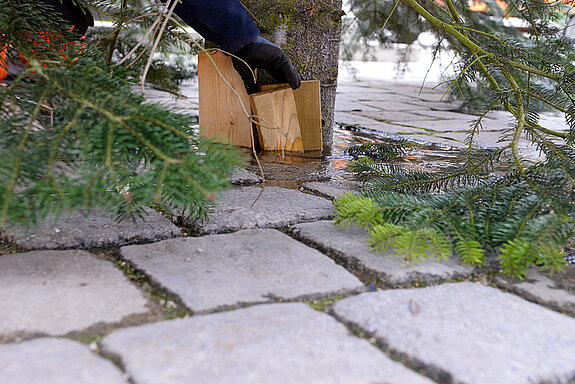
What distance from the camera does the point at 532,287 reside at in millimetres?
1229

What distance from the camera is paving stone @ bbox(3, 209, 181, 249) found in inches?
54.2

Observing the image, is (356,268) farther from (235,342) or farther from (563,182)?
(563,182)

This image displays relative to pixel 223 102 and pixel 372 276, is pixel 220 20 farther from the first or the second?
pixel 372 276

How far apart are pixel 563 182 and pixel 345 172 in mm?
1180

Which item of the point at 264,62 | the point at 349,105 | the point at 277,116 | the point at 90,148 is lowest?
the point at 349,105

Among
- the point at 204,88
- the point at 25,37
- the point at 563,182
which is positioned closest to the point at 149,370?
the point at 25,37

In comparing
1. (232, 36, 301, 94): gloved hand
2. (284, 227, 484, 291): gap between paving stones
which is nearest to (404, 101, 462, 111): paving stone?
(232, 36, 301, 94): gloved hand

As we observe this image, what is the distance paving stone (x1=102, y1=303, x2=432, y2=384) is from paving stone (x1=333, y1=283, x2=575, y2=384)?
6 cm

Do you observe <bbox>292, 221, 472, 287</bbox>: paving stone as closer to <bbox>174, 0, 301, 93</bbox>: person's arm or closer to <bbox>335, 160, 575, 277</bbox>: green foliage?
<bbox>335, 160, 575, 277</bbox>: green foliage

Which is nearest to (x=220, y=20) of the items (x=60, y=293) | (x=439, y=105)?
(x=60, y=293)

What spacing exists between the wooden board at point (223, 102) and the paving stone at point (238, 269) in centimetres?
150

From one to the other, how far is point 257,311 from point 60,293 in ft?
1.33

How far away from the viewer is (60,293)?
1087 mm

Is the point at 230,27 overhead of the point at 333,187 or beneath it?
overhead
